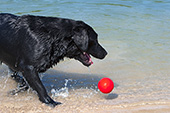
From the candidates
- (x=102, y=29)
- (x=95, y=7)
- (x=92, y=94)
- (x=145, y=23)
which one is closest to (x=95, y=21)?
(x=102, y=29)

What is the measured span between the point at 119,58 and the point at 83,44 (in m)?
2.42

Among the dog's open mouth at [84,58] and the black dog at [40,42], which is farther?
the dog's open mouth at [84,58]

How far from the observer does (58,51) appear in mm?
3889

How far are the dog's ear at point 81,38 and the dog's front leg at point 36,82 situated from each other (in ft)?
2.43

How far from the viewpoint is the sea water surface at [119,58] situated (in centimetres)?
449

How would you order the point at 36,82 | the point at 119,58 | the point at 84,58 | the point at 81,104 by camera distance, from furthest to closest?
the point at 119,58, the point at 84,58, the point at 81,104, the point at 36,82

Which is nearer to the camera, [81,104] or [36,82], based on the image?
[36,82]

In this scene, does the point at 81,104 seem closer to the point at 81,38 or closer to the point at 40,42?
the point at 81,38

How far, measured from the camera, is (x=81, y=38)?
3.81 metres

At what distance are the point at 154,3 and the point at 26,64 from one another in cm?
990

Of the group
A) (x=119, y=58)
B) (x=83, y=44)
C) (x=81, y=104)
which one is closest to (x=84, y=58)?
(x=83, y=44)

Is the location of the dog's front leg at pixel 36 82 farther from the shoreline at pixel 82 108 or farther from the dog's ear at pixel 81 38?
the dog's ear at pixel 81 38

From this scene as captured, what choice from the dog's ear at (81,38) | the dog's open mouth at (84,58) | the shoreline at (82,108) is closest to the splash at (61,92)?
the shoreline at (82,108)

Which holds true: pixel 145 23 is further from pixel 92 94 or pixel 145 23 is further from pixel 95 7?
pixel 92 94
